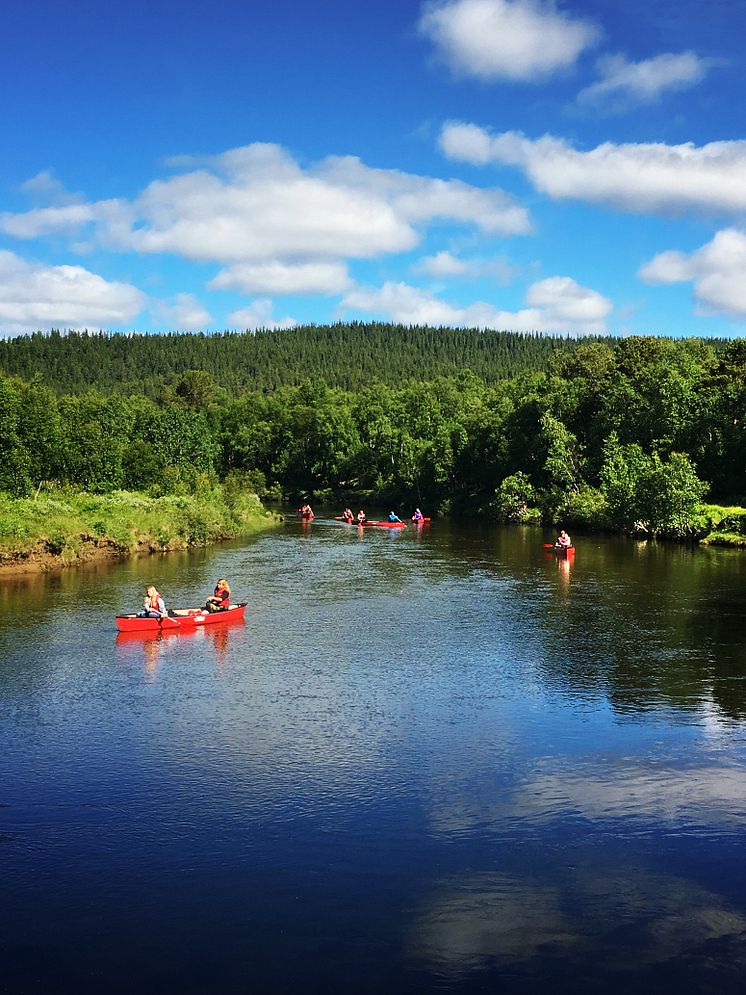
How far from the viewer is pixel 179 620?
109 feet

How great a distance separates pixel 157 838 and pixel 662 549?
171 ft

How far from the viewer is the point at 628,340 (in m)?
98.3

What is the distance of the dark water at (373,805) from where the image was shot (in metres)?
12.7

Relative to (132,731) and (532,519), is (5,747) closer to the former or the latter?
(132,731)

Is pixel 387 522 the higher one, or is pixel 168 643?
pixel 387 522

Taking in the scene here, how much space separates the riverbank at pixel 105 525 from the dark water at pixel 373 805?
42.3 ft

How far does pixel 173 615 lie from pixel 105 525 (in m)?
21.7

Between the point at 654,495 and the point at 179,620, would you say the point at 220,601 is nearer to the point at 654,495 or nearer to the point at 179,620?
the point at 179,620

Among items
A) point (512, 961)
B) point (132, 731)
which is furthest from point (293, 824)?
point (132, 731)

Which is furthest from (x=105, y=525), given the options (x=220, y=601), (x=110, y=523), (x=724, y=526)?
(x=724, y=526)

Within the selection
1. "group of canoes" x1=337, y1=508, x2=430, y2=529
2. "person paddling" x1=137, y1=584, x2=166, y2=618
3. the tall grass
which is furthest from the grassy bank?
"person paddling" x1=137, y1=584, x2=166, y2=618

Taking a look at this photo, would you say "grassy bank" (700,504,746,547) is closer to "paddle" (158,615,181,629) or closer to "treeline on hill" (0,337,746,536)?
A: "treeline on hill" (0,337,746,536)

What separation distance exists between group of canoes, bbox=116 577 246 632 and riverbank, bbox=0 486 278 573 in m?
15.7

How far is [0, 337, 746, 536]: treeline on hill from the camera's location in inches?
2682
